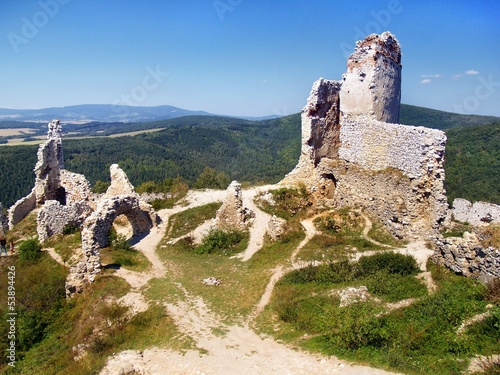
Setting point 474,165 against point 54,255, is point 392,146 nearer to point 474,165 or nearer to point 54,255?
point 54,255

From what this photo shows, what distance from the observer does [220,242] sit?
16.0 m

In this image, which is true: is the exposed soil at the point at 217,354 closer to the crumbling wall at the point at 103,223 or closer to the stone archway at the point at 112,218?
the crumbling wall at the point at 103,223

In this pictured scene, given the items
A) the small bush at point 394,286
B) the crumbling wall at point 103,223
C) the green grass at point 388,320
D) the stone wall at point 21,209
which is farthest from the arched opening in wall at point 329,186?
the stone wall at point 21,209

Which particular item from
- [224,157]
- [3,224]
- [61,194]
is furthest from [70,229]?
A: [224,157]

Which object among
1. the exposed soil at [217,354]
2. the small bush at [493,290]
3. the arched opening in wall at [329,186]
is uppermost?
the arched opening in wall at [329,186]

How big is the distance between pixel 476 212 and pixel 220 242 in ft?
52.9

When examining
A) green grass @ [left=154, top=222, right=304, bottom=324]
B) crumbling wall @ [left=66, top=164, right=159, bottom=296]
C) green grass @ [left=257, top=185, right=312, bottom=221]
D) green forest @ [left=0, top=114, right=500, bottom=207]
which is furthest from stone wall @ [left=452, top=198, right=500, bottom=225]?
crumbling wall @ [left=66, top=164, right=159, bottom=296]

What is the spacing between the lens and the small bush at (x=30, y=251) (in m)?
15.6

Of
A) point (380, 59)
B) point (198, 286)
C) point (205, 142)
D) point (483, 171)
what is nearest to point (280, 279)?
point (198, 286)

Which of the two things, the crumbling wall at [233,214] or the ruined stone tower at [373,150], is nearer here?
the ruined stone tower at [373,150]

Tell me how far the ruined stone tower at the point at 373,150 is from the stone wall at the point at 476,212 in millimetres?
Answer: 8344

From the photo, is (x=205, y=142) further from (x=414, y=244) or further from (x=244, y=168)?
(x=414, y=244)

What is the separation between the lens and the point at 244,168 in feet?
302

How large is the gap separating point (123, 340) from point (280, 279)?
16.2ft
